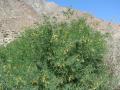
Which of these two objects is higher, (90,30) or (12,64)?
(90,30)

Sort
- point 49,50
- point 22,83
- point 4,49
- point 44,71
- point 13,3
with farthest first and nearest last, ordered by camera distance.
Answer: point 13,3 < point 4,49 < point 49,50 < point 44,71 < point 22,83

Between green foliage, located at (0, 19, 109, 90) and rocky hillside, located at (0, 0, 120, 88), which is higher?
rocky hillside, located at (0, 0, 120, 88)

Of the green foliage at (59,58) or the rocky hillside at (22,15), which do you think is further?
the rocky hillside at (22,15)

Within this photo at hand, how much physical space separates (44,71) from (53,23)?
67.1 inches

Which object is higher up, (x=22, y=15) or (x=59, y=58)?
(x=22, y=15)

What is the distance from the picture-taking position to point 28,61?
37.0 feet

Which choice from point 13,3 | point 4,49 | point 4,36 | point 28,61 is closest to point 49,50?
point 28,61

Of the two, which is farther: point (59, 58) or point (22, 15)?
point (22, 15)

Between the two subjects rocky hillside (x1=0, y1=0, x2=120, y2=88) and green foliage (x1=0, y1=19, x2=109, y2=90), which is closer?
green foliage (x1=0, y1=19, x2=109, y2=90)

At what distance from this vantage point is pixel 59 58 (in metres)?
11.0

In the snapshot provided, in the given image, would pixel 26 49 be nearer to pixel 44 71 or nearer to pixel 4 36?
pixel 44 71

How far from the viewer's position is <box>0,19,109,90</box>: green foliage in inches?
416

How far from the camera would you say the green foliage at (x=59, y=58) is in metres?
10.6

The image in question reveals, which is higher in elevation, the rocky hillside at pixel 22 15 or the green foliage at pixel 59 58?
the rocky hillside at pixel 22 15
